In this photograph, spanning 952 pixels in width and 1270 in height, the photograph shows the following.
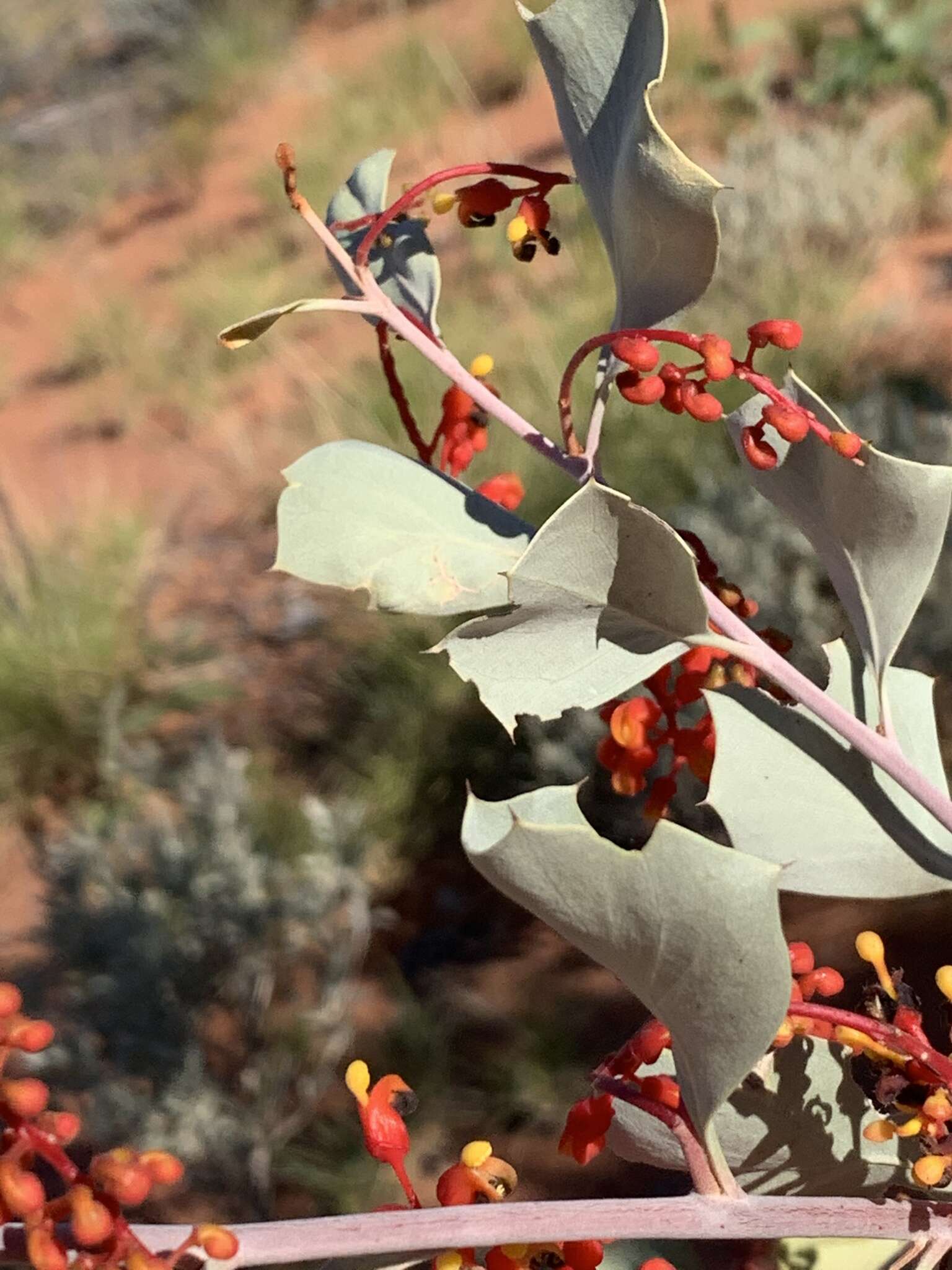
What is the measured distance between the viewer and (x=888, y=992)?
0.56 meters

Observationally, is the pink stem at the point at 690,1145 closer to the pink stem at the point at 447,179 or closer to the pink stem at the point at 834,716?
the pink stem at the point at 834,716

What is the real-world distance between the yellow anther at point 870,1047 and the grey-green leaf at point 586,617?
184 mm

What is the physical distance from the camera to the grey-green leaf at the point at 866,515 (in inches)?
22.5

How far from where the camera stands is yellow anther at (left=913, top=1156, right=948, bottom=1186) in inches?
19.4

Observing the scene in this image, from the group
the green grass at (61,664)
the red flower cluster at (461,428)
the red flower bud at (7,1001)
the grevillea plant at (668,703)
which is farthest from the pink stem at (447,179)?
the green grass at (61,664)

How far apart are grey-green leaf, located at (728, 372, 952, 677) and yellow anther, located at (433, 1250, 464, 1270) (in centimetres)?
36

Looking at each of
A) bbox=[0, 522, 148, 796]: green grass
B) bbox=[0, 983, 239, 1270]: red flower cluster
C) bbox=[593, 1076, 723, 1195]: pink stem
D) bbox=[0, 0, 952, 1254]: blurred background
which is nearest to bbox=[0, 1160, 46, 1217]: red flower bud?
bbox=[0, 983, 239, 1270]: red flower cluster

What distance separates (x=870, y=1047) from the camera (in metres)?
0.52

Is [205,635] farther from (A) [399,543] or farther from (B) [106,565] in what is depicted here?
(A) [399,543]

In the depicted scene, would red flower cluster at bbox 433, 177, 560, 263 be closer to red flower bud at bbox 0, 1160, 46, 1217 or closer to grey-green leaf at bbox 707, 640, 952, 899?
grey-green leaf at bbox 707, 640, 952, 899

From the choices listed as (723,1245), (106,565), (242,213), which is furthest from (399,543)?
(242,213)

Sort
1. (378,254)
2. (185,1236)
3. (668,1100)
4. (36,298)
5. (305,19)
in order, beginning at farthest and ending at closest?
(305,19) → (36,298) → (378,254) → (668,1100) → (185,1236)

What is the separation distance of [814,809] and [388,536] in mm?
265

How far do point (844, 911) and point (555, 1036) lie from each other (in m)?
0.47
